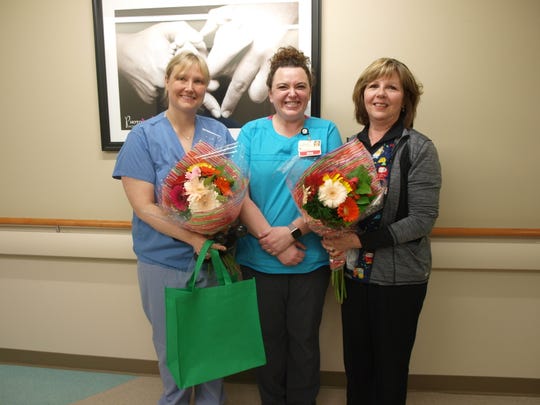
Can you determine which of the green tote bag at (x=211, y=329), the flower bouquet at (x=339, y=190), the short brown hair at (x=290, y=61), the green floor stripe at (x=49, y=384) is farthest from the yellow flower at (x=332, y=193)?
the green floor stripe at (x=49, y=384)

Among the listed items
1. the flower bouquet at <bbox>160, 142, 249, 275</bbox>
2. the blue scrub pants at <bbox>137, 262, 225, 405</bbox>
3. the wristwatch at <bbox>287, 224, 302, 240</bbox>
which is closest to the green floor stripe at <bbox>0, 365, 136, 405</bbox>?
the blue scrub pants at <bbox>137, 262, 225, 405</bbox>

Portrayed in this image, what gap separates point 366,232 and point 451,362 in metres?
1.19

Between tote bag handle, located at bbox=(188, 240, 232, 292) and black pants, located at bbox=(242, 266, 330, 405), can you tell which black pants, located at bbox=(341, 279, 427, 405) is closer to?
black pants, located at bbox=(242, 266, 330, 405)

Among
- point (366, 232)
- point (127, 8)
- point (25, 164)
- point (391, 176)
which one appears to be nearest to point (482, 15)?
point (391, 176)

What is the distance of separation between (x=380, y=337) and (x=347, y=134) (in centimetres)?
102

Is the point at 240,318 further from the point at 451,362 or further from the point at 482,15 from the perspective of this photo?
the point at 482,15

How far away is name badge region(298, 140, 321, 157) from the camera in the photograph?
5.02ft

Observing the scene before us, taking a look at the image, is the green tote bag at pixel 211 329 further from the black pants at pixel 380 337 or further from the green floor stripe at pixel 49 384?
the green floor stripe at pixel 49 384

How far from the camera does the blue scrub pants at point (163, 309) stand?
5.45ft

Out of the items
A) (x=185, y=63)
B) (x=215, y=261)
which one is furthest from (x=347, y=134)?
(x=215, y=261)

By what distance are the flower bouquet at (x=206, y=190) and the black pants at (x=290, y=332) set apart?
0.36 metres

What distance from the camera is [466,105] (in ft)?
6.27

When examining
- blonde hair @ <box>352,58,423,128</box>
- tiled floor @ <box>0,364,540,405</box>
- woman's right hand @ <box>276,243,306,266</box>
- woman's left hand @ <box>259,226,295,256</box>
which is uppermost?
blonde hair @ <box>352,58,423,128</box>

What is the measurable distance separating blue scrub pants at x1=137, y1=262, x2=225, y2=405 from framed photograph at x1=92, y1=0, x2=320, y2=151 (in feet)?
2.66
